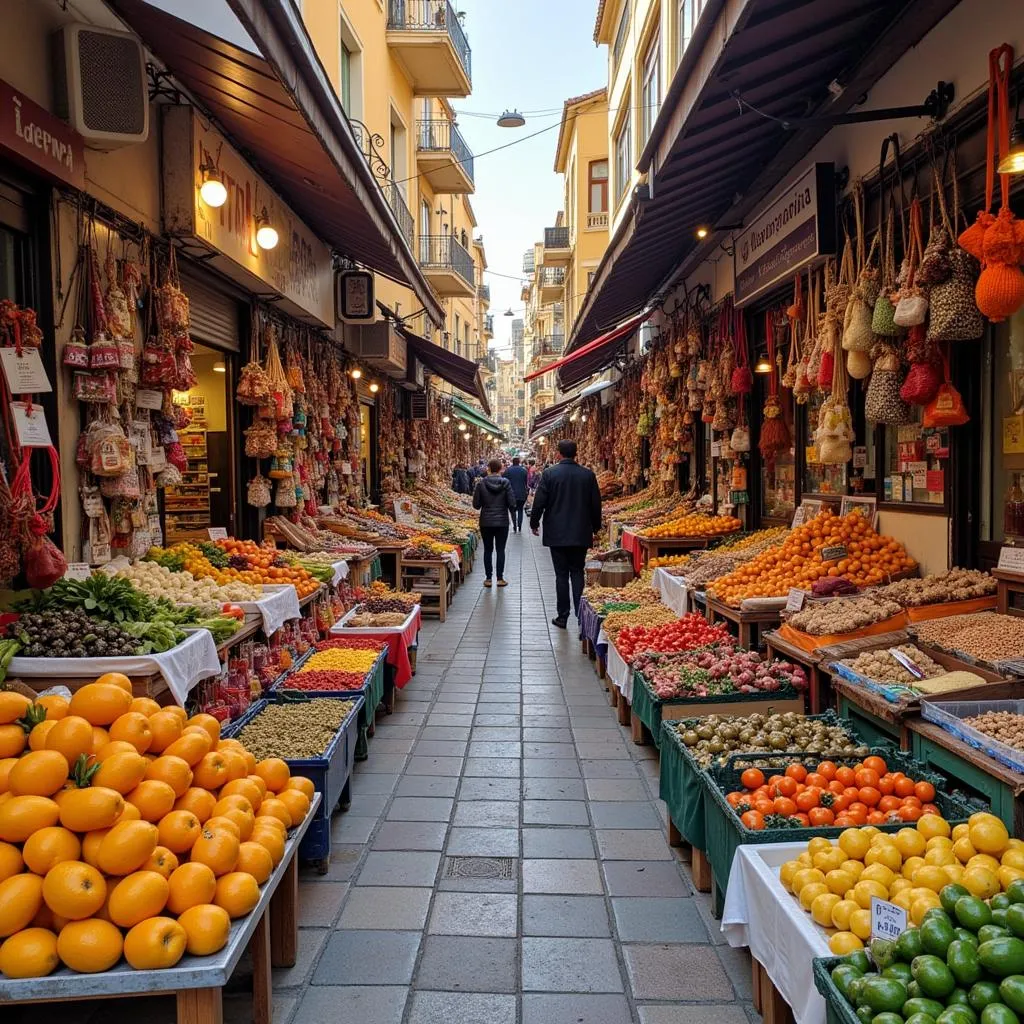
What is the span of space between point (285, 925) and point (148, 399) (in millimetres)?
3630

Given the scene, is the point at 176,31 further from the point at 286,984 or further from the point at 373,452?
the point at 373,452

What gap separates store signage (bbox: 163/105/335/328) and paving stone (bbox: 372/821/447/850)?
421cm

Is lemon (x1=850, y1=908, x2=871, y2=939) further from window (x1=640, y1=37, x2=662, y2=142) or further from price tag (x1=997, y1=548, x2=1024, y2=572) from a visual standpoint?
window (x1=640, y1=37, x2=662, y2=142)

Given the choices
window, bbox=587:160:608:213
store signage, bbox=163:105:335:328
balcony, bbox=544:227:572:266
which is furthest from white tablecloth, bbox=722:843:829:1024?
balcony, bbox=544:227:572:266

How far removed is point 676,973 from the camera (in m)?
3.28

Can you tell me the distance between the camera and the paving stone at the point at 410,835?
4.43 meters

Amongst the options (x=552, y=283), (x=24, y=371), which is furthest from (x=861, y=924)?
(x=552, y=283)

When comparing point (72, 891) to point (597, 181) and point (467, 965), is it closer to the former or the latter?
point (467, 965)

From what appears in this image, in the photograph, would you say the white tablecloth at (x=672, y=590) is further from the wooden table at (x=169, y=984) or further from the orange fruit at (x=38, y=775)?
the orange fruit at (x=38, y=775)

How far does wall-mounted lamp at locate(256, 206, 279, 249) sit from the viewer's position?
7.25m

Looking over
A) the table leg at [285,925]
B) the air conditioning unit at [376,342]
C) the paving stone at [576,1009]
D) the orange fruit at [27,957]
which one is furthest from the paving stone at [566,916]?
the air conditioning unit at [376,342]

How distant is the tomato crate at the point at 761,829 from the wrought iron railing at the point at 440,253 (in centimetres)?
1962

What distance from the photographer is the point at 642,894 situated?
12.9 ft

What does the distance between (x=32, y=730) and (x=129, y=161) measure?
4038 millimetres
